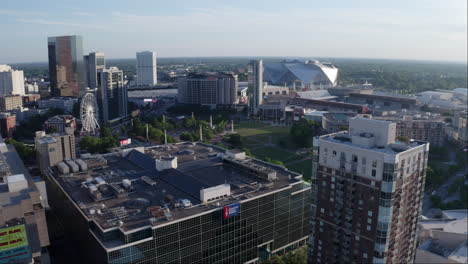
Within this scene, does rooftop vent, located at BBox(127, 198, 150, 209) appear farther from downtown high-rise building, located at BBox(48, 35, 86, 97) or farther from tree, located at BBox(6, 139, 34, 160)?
downtown high-rise building, located at BBox(48, 35, 86, 97)

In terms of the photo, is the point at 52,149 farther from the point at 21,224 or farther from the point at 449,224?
the point at 449,224

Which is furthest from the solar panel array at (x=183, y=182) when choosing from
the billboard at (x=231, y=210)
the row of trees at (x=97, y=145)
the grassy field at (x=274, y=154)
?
the row of trees at (x=97, y=145)

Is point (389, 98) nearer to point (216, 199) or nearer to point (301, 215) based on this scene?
point (301, 215)

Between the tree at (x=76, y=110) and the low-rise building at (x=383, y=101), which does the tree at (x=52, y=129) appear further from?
the low-rise building at (x=383, y=101)

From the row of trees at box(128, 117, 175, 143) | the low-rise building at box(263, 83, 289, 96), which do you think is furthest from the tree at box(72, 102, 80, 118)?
the low-rise building at box(263, 83, 289, 96)

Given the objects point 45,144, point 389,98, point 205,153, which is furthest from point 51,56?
point 389,98
